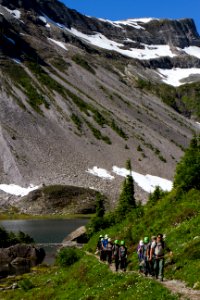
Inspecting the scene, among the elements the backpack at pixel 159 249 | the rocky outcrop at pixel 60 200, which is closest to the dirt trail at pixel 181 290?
the backpack at pixel 159 249

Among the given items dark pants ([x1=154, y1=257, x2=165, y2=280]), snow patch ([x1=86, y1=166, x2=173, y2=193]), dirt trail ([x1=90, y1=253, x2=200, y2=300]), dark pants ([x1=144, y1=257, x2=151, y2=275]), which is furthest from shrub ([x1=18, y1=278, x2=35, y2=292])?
snow patch ([x1=86, y1=166, x2=173, y2=193])

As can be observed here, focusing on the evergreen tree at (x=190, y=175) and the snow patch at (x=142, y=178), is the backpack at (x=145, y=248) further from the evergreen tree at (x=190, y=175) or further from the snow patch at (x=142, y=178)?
the snow patch at (x=142, y=178)

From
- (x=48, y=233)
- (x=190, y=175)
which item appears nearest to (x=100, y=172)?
(x=48, y=233)

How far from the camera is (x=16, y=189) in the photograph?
144 metres

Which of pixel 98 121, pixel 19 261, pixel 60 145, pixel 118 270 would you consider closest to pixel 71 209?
pixel 60 145

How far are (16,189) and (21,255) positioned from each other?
82952mm

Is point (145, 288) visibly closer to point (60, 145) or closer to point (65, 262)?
point (65, 262)

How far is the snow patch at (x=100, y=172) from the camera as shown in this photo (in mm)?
155000

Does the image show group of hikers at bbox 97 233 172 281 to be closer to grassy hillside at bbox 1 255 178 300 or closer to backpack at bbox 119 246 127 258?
backpack at bbox 119 246 127 258

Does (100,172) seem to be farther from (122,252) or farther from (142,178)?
(122,252)

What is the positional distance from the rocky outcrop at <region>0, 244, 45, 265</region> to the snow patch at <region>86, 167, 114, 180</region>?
90.9m

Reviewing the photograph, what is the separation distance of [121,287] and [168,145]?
16899cm

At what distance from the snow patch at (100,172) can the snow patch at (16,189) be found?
833 inches

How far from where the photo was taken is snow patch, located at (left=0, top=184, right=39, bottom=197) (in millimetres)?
141500
